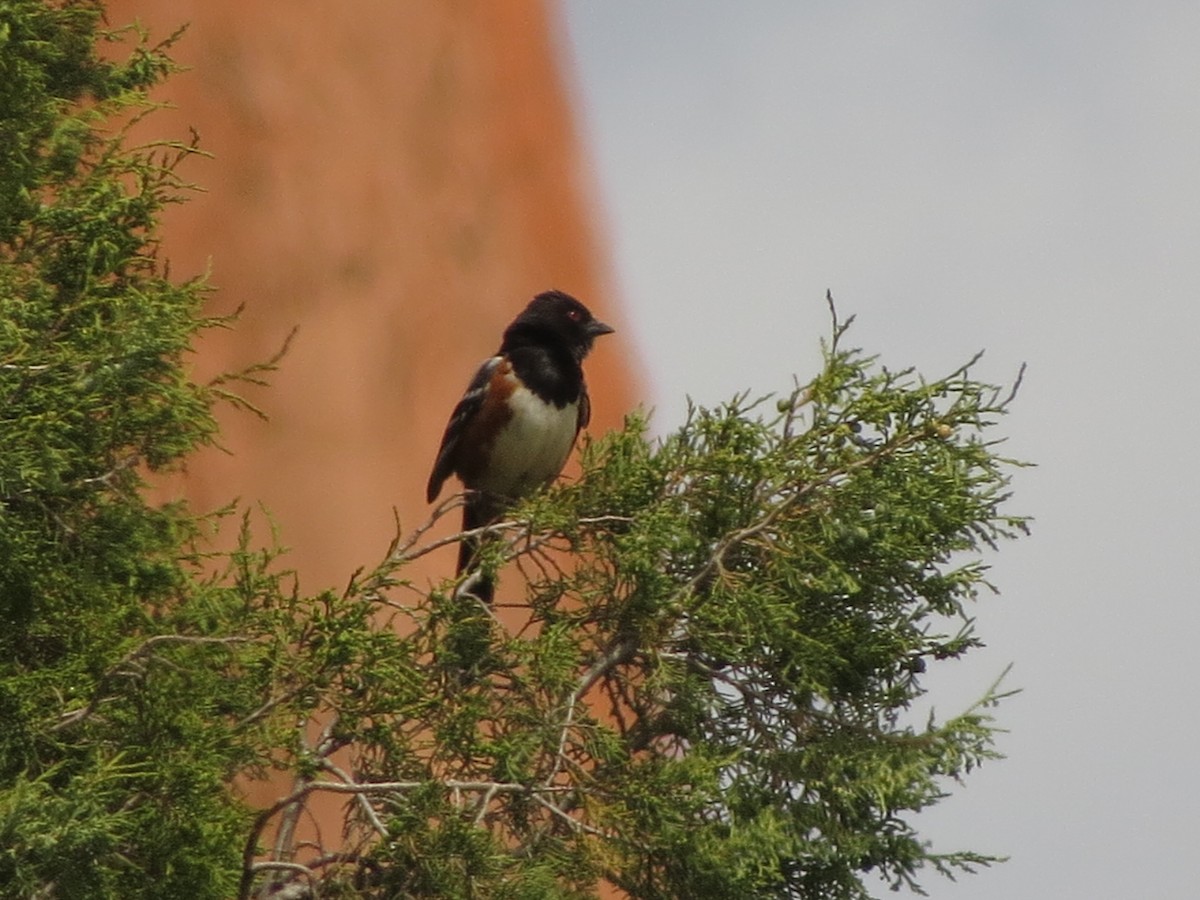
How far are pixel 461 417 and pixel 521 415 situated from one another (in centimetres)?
19

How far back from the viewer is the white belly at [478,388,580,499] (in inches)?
176

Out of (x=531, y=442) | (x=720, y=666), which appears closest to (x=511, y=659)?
(x=720, y=666)

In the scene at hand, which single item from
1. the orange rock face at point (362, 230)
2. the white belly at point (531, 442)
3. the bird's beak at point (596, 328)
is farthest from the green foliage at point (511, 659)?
the orange rock face at point (362, 230)

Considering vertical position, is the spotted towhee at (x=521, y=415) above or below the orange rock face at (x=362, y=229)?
below

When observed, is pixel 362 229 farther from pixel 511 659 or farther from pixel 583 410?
pixel 511 659

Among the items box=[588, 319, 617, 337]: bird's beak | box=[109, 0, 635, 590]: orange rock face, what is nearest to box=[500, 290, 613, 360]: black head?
box=[588, 319, 617, 337]: bird's beak

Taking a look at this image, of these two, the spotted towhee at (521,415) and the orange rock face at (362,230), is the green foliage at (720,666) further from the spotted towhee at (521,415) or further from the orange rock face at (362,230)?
the orange rock face at (362,230)

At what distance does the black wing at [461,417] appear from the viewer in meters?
4.56

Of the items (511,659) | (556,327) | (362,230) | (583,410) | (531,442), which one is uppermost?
(362,230)

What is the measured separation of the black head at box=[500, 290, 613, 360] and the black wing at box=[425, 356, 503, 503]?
0.29 feet

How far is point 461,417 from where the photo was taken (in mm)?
4578

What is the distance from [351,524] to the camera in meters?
Result: 9.02

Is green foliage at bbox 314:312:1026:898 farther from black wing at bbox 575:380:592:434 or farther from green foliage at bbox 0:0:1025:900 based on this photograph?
black wing at bbox 575:380:592:434

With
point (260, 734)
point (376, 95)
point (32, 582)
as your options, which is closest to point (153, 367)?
point (32, 582)
